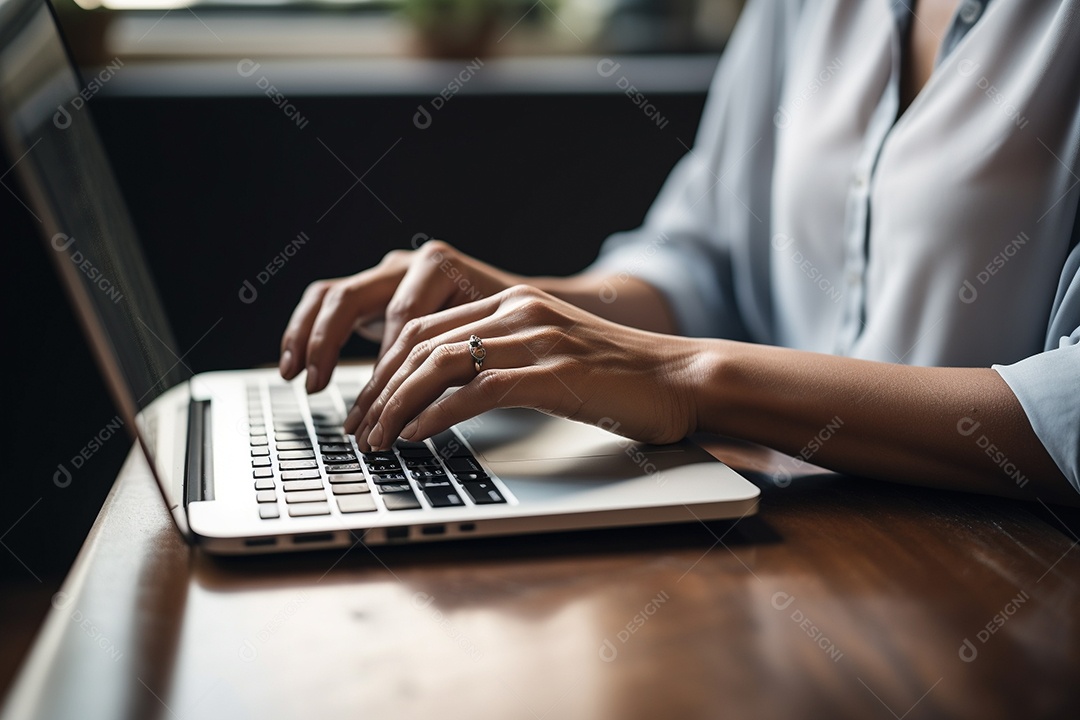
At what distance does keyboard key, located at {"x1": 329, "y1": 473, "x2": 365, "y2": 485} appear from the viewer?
57 centimetres

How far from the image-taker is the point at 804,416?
639 mm

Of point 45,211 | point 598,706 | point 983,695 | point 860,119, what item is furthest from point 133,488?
point 860,119

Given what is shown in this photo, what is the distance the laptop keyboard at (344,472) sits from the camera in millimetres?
541

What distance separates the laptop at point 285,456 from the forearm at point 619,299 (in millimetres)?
241

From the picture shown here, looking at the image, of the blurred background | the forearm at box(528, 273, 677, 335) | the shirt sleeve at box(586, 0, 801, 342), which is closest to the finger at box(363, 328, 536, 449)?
the forearm at box(528, 273, 677, 335)

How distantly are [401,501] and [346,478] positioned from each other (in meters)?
0.06

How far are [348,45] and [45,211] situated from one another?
4.75 ft

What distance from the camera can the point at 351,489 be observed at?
1.83 feet

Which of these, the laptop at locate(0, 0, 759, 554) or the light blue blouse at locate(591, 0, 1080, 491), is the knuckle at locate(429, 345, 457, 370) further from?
the light blue blouse at locate(591, 0, 1080, 491)

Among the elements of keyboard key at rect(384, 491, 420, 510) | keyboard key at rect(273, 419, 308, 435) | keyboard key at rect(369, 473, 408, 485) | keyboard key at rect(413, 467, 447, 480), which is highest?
keyboard key at rect(273, 419, 308, 435)

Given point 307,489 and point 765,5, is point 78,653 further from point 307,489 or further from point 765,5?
point 765,5

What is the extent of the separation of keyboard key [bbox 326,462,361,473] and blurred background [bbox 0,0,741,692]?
951 mm

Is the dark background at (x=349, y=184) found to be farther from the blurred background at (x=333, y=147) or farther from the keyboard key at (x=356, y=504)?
the keyboard key at (x=356, y=504)

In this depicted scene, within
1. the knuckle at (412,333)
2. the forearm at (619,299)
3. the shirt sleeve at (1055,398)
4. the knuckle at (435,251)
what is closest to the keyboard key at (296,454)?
the knuckle at (412,333)
